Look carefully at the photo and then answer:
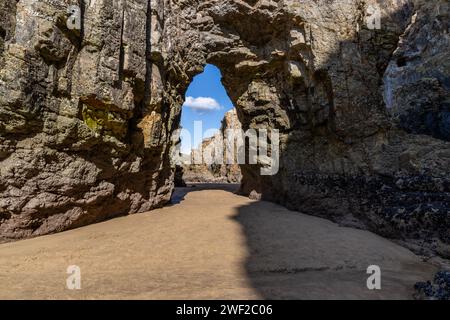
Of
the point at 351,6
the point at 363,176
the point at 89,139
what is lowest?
the point at 363,176

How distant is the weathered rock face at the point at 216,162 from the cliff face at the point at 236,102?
14.7 metres

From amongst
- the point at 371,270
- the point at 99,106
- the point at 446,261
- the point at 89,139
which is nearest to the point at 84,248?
the point at 89,139

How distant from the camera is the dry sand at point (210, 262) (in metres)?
2.88

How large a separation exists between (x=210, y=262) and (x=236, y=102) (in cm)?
860

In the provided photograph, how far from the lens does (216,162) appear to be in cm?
2778

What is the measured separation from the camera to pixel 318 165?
7855 millimetres

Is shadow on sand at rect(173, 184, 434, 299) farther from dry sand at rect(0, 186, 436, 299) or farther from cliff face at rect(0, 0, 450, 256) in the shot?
cliff face at rect(0, 0, 450, 256)

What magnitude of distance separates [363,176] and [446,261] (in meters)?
2.68

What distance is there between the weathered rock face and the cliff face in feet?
48.3
